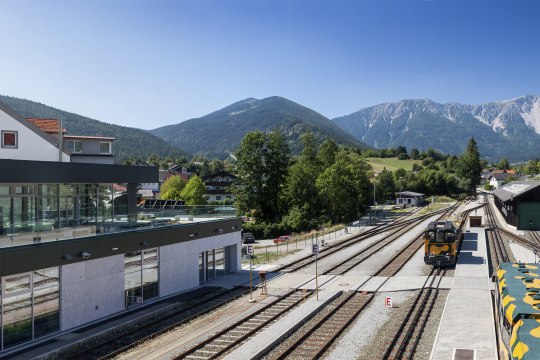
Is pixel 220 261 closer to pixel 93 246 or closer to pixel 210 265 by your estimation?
pixel 210 265

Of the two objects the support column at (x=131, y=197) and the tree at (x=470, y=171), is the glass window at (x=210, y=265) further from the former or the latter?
the tree at (x=470, y=171)

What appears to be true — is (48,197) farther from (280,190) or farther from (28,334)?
(280,190)

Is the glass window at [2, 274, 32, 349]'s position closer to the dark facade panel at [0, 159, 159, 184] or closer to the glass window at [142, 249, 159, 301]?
the dark facade panel at [0, 159, 159, 184]

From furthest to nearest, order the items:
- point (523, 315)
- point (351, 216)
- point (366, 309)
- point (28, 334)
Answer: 1. point (351, 216)
2. point (366, 309)
3. point (28, 334)
4. point (523, 315)

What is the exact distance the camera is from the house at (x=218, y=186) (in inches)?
4811

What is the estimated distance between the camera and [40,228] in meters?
18.8

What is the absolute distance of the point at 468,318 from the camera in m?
19.9

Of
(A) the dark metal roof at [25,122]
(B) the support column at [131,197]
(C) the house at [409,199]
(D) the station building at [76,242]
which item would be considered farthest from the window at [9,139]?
(C) the house at [409,199]

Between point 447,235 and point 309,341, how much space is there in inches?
703

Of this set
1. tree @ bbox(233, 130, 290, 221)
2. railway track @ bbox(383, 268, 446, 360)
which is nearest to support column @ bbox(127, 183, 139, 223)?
railway track @ bbox(383, 268, 446, 360)

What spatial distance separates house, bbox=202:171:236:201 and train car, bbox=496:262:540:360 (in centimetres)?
10424

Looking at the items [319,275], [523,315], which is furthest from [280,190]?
[523,315]

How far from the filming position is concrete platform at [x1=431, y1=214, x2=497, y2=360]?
54.1 ft

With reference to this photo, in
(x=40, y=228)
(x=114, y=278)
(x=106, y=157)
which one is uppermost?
(x=106, y=157)
